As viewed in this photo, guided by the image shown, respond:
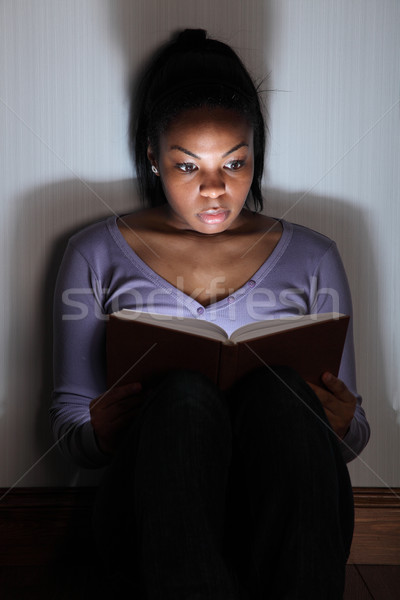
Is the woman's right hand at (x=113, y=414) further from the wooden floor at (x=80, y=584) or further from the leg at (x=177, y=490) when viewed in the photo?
the wooden floor at (x=80, y=584)

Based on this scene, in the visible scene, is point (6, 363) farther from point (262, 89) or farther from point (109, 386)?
point (262, 89)

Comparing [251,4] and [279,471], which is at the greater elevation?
[251,4]

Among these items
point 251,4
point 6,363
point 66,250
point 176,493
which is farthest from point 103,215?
point 176,493

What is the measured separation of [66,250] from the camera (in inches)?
48.5

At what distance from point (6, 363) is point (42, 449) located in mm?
209

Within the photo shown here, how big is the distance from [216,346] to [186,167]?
381mm

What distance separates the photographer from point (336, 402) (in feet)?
3.45

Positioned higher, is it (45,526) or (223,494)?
(223,494)

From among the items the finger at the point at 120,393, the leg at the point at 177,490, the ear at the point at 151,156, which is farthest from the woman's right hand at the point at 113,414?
the ear at the point at 151,156

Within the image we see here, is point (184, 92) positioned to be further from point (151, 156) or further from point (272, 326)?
point (272, 326)

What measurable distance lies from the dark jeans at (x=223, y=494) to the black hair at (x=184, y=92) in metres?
0.50

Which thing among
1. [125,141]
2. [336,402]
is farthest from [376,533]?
[125,141]

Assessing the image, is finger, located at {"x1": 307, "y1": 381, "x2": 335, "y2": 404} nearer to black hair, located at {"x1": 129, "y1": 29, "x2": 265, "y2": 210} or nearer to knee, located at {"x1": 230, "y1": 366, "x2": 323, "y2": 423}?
knee, located at {"x1": 230, "y1": 366, "x2": 323, "y2": 423}

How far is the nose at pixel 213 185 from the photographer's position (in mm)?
1104
